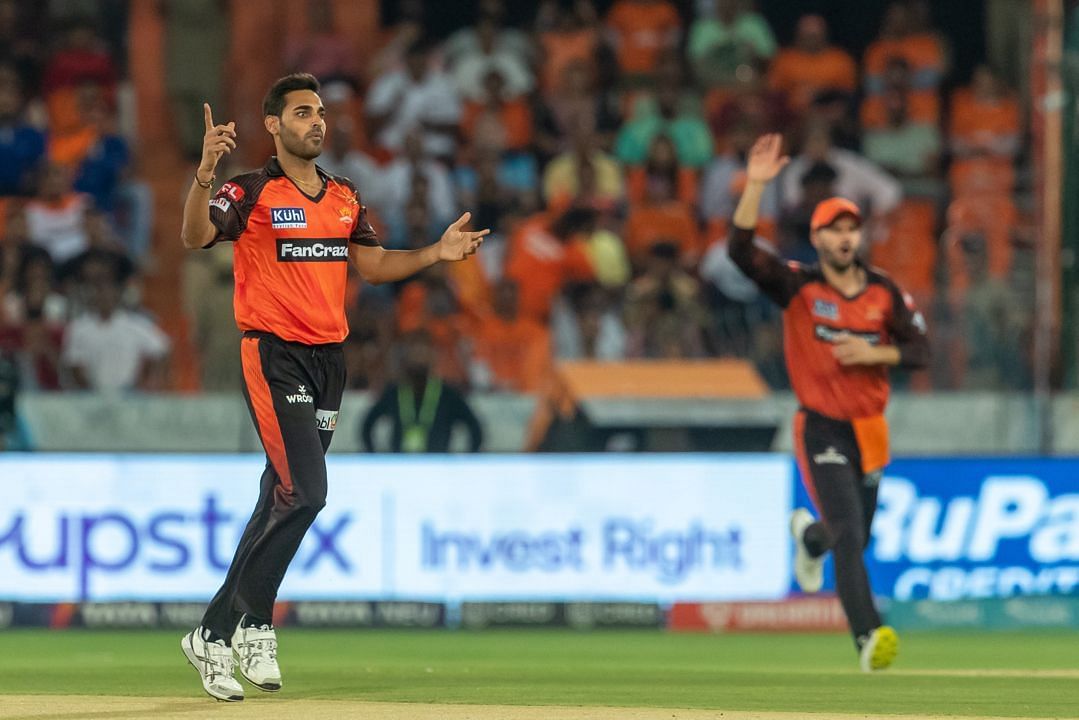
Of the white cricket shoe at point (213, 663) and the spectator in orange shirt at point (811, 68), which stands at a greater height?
the spectator in orange shirt at point (811, 68)

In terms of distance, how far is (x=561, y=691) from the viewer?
8.48 metres

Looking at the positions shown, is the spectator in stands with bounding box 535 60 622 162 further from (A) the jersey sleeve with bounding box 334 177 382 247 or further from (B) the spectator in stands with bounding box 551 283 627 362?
(A) the jersey sleeve with bounding box 334 177 382 247

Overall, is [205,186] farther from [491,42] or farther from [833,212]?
[491,42]

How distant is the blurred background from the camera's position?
13.9m

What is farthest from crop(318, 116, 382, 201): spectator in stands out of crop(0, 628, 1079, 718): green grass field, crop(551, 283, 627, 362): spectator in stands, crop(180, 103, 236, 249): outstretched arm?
crop(180, 103, 236, 249): outstretched arm

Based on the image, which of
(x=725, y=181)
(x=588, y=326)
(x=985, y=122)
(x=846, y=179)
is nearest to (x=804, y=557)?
(x=588, y=326)

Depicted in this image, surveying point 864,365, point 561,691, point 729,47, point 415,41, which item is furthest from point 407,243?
point 561,691

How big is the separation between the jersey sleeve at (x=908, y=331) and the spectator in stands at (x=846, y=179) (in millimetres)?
6791

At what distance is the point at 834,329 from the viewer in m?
9.80

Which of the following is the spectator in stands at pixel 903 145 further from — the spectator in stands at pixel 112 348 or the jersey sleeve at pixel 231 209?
the jersey sleeve at pixel 231 209

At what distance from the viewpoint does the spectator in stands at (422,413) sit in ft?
46.1

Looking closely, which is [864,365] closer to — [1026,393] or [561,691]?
[561,691]

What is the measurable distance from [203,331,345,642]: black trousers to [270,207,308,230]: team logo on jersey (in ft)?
1.40

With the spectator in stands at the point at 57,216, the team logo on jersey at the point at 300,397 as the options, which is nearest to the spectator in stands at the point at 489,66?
the spectator in stands at the point at 57,216
